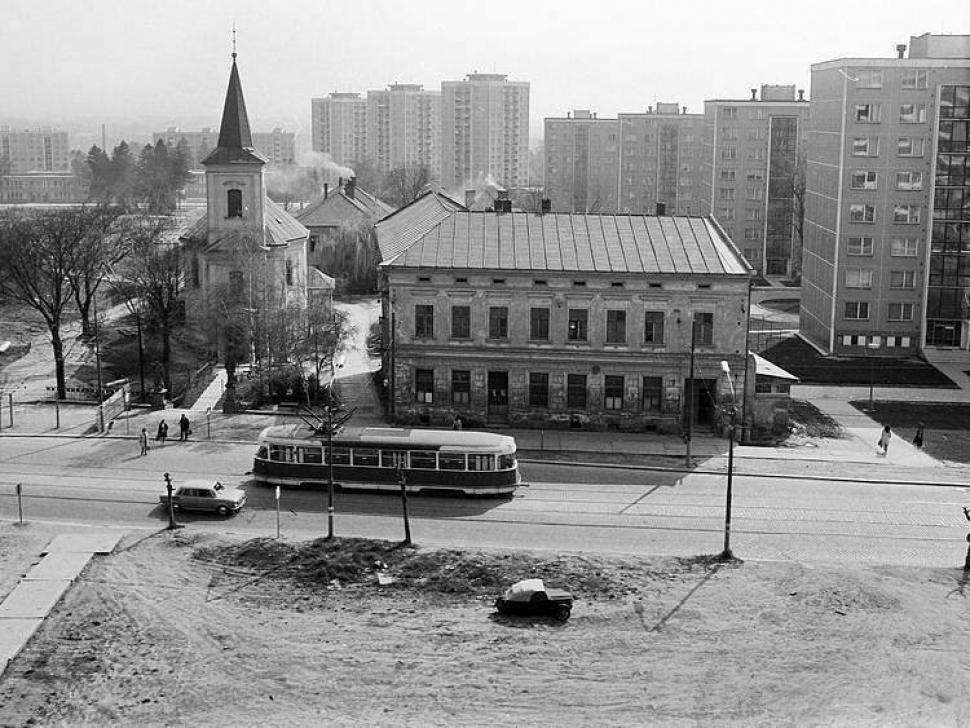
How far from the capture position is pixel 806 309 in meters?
86.4

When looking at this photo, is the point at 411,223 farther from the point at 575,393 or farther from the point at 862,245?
the point at 862,245

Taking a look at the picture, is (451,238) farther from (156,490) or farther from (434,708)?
(434,708)

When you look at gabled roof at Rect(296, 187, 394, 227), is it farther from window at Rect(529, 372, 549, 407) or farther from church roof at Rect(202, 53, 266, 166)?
window at Rect(529, 372, 549, 407)

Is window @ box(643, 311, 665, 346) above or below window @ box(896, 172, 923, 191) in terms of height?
below

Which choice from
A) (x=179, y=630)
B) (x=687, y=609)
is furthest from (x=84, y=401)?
(x=687, y=609)

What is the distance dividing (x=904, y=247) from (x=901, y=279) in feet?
6.98

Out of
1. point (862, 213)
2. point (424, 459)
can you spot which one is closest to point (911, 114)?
point (862, 213)

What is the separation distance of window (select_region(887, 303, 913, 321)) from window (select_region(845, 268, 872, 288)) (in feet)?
6.93

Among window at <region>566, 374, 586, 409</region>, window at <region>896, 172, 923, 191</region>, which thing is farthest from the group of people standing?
window at <region>896, 172, 923, 191</region>

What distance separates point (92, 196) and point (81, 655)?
161 m

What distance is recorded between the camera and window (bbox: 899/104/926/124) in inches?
3046

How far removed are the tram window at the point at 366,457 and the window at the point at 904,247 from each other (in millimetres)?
47474

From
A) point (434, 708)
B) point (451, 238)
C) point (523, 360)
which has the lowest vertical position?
point (434, 708)

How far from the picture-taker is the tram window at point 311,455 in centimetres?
4444
